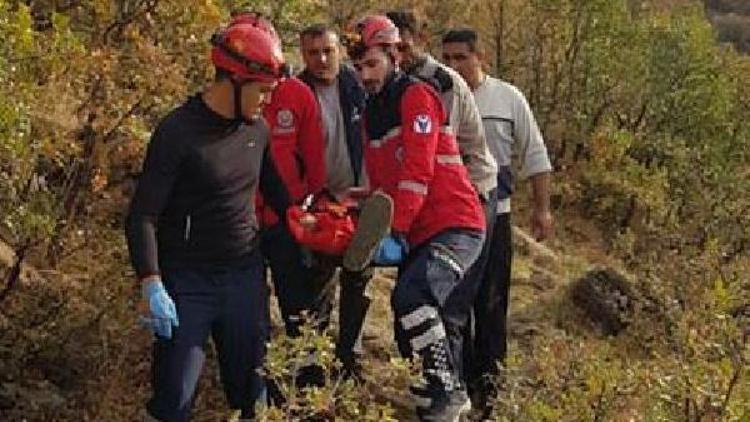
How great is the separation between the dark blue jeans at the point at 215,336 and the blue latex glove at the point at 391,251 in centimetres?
53

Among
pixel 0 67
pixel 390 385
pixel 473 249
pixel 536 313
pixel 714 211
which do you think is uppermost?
pixel 0 67

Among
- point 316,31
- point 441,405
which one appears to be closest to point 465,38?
point 316,31

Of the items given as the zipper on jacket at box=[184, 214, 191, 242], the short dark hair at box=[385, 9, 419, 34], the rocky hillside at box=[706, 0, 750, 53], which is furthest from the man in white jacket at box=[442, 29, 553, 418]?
the rocky hillside at box=[706, 0, 750, 53]

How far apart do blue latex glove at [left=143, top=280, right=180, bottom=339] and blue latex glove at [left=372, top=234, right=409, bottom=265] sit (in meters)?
1.03

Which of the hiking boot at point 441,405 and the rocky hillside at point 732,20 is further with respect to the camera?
the rocky hillside at point 732,20

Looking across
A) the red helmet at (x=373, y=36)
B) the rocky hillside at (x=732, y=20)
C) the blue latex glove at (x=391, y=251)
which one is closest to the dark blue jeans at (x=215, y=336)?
the blue latex glove at (x=391, y=251)

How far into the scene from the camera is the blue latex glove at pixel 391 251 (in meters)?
4.98

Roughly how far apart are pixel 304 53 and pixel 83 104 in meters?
1.80

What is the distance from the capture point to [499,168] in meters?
6.20

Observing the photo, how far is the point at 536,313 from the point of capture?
10289mm

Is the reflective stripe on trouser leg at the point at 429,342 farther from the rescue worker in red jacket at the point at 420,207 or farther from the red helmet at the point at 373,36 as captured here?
the red helmet at the point at 373,36

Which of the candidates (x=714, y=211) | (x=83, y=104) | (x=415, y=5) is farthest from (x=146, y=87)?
(x=415, y=5)

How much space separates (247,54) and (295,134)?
3.70 ft

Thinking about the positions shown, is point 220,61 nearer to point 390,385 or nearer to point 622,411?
point 622,411
